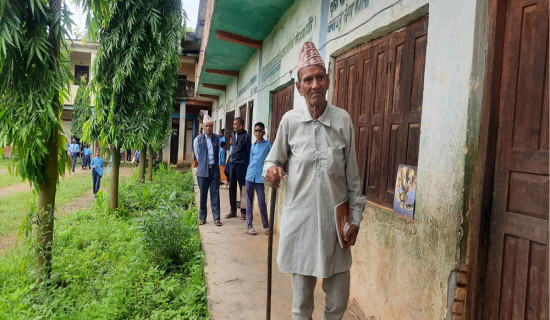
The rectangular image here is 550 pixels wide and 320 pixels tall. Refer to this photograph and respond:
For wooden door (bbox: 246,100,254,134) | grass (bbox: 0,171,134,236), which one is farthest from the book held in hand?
wooden door (bbox: 246,100,254,134)

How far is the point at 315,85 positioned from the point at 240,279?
2522 mm

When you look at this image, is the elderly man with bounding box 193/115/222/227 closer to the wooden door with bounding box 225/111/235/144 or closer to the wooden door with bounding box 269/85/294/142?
the wooden door with bounding box 269/85/294/142

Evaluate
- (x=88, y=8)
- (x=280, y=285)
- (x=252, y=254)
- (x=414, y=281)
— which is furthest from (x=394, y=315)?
(x=88, y=8)

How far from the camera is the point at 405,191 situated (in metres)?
2.75

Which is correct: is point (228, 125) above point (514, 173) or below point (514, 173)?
above

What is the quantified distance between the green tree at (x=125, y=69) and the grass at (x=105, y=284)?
2.43m

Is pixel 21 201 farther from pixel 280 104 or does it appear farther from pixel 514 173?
pixel 514 173

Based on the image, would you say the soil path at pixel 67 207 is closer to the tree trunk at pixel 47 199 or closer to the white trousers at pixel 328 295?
the tree trunk at pixel 47 199

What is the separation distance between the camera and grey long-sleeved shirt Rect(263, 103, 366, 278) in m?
2.07

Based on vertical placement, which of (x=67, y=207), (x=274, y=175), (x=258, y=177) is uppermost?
(x=274, y=175)

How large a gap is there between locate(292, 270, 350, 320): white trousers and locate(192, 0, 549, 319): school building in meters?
0.58

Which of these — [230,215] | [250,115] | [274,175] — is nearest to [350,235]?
[274,175]

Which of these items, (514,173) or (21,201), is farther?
(21,201)

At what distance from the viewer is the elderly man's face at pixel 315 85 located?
216 cm
